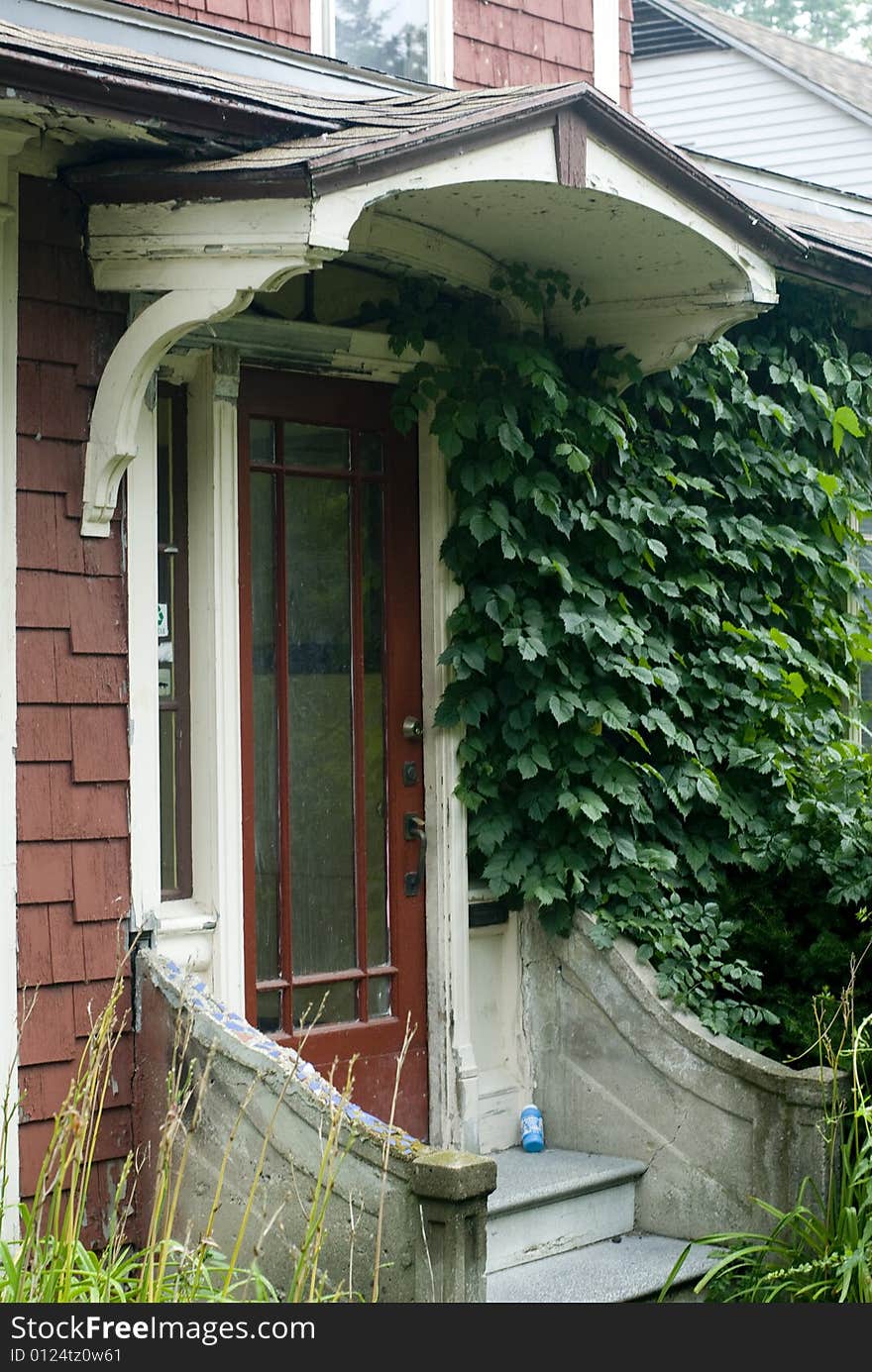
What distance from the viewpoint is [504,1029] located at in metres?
5.59

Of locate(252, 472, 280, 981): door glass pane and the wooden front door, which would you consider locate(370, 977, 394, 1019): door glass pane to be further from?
locate(252, 472, 280, 981): door glass pane

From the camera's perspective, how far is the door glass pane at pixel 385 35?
5707 millimetres

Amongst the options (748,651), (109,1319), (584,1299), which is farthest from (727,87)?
(109,1319)

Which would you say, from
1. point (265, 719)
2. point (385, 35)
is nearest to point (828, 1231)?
point (265, 719)

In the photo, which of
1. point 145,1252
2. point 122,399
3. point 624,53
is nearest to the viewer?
point 145,1252

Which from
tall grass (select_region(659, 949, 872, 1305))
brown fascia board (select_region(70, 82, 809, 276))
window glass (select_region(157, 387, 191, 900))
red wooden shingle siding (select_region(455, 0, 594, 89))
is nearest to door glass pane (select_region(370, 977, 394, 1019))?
window glass (select_region(157, 387, 191, 900))

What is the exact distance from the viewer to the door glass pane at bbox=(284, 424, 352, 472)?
5.07 meters

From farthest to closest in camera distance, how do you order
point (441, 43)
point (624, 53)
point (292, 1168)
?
point (624, 53) < point (441, 43) < point (292, 1168)

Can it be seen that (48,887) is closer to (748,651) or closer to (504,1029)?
(504,1029)

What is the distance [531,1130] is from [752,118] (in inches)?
467

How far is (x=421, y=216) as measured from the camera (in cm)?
494

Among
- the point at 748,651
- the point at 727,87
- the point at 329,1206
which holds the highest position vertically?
the point at 727,87

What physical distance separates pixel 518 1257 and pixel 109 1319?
86.4 inches

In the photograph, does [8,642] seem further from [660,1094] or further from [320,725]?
[660,1094]
